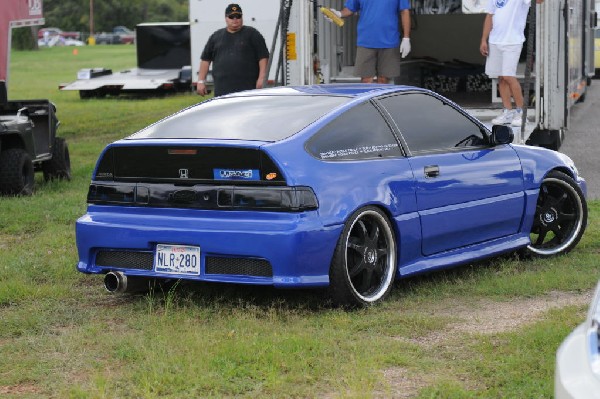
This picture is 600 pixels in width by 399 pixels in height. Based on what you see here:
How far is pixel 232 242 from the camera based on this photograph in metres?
6.92

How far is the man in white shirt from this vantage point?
1291 centimetres

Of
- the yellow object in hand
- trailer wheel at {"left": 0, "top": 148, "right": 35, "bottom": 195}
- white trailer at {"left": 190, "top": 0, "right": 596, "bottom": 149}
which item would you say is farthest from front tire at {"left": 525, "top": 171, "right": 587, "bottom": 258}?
trailer wheel at {"left": 0, "top": 148, "right": 35, "bottom": 195}

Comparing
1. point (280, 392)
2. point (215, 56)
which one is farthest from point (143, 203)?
point (215, 56)

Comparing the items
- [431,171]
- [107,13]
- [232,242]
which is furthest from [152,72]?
[107,13]

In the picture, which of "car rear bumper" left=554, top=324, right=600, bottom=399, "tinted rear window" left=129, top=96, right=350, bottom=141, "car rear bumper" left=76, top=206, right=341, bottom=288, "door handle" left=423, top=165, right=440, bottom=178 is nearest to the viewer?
"car rear bumper" left=554, top=324, right=600, bottom=399

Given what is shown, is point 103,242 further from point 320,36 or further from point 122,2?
point 122,2

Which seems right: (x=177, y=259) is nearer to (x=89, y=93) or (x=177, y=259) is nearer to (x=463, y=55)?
(x=463, y=55)

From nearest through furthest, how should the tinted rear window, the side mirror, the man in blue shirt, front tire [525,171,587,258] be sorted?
the tinted rear window, the side mirror, front tire [525,171,587,258], the man in blue shirt

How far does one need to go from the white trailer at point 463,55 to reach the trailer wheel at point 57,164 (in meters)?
2.60

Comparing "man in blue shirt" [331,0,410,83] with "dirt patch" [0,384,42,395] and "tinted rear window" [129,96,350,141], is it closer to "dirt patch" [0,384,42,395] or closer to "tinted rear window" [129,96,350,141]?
"tinted rear window" [129,96,350,141]

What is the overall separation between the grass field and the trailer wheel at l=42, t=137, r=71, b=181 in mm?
4767

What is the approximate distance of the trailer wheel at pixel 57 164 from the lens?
14102 mm

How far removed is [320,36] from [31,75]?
106ft

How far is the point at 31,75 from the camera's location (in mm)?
44719
